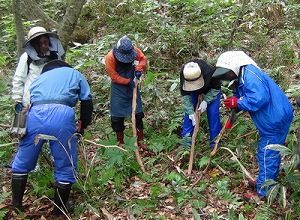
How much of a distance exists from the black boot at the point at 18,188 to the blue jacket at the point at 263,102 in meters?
2.64

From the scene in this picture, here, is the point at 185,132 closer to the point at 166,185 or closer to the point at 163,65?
the point at 166,185

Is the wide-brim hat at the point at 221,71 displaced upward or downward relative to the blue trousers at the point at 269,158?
upward

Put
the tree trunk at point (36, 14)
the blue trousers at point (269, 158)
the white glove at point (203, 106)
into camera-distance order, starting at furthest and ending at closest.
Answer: the tree trunk at point (36, 14), the white glove at point (203, 106), the blue trousers at point (269, 158)

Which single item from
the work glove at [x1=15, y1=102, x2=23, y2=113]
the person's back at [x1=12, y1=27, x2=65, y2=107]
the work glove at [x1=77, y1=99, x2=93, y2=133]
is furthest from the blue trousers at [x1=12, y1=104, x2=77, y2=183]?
the person's back at [x1=12, y1=27, x2=65, y2=107]

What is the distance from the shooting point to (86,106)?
5.17 metres

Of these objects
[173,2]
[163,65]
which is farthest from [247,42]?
[173,2]

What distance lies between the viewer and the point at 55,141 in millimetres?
4707

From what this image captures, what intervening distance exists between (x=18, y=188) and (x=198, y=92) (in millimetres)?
2627

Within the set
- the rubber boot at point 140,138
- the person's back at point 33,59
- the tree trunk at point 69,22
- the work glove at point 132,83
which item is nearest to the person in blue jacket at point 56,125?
the person's back at point 33,59

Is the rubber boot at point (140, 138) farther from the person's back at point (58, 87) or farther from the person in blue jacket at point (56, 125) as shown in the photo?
the person's back at point (58, 87)

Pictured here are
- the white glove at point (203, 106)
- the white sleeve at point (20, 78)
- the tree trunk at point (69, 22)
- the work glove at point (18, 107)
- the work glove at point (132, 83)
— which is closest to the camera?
the work glove at point (18, 107)

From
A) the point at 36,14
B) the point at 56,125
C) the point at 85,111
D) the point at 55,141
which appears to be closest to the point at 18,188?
the point at 55,141

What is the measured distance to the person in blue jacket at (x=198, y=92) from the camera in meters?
5.66

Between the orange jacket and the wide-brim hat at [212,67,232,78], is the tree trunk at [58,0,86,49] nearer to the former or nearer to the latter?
the orange jacket
